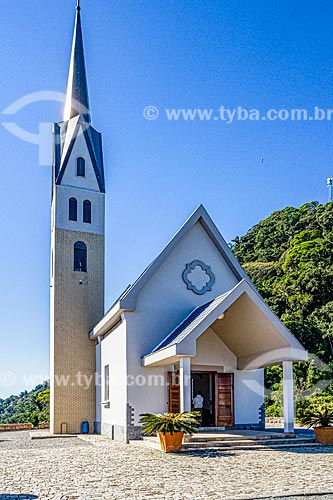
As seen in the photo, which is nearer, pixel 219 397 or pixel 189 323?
pixel 189 323

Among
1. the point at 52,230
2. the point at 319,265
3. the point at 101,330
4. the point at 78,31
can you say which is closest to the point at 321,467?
the point at 101,330

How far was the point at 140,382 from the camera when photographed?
1680 cm

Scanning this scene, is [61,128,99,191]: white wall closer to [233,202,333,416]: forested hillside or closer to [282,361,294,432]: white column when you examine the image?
[282,361,294,432]: white column

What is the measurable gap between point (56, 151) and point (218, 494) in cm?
1899

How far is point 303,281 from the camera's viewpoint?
3953 centimetres

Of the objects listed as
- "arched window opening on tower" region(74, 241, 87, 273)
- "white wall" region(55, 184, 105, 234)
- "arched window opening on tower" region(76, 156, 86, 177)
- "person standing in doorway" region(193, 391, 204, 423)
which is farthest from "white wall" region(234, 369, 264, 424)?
"arched window opening on tower" region(76, 156, 86, 177)

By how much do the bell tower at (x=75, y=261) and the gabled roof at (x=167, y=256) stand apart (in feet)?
10.5

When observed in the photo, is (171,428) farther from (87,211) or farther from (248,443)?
(87,211)

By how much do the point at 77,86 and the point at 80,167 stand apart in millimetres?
4063

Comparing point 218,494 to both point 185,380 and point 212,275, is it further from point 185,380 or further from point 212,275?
point 212,275

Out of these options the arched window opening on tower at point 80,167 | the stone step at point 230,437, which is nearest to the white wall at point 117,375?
the stone step at point 230,437

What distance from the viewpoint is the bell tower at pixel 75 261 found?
2208 cm

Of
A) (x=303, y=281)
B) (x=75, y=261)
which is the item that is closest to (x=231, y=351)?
(x=75, y=261)

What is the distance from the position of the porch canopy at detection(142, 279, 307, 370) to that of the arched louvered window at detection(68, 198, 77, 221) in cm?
825
